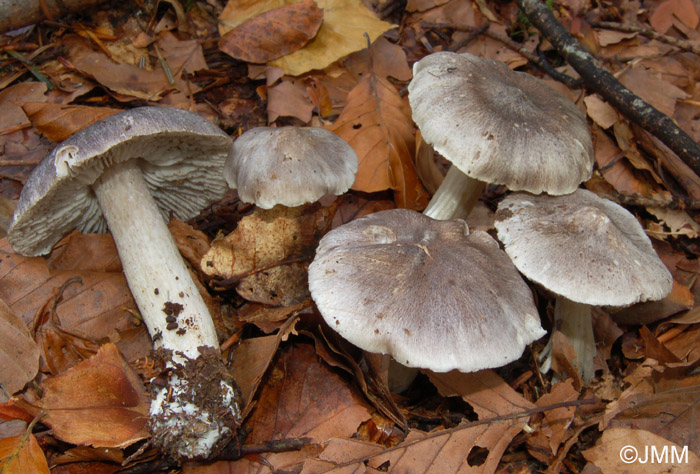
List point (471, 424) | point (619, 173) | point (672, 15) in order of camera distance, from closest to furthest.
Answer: point (471, 424)
point (619, 173)
point (672, 15)

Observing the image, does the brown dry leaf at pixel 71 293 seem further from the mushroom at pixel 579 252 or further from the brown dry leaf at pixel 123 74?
the mushroom at pixel 579 252

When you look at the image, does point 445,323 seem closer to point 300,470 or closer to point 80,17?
point 300,470

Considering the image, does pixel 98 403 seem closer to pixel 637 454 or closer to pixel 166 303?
pixel 166 303

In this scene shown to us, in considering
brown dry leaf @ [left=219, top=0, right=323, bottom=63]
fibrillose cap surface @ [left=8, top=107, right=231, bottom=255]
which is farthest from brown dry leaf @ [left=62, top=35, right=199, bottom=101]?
fibrillose cap surface @ [left=8, top=107, right=231, bottom=255]

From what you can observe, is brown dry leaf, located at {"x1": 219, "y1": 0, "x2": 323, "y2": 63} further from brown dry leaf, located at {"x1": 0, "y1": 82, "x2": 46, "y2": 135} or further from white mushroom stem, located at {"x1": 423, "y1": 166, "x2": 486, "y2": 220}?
white mushroom stem, located at {"x1": 423, "y1": 166, "x2": 486, "y2": 220}

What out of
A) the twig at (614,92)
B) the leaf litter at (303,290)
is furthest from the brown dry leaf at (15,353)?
the twig at (614,92)

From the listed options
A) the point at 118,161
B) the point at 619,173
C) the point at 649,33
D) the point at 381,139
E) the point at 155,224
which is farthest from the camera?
the point at 649,33

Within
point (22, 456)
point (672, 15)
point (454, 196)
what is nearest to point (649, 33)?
point (672, 15)
